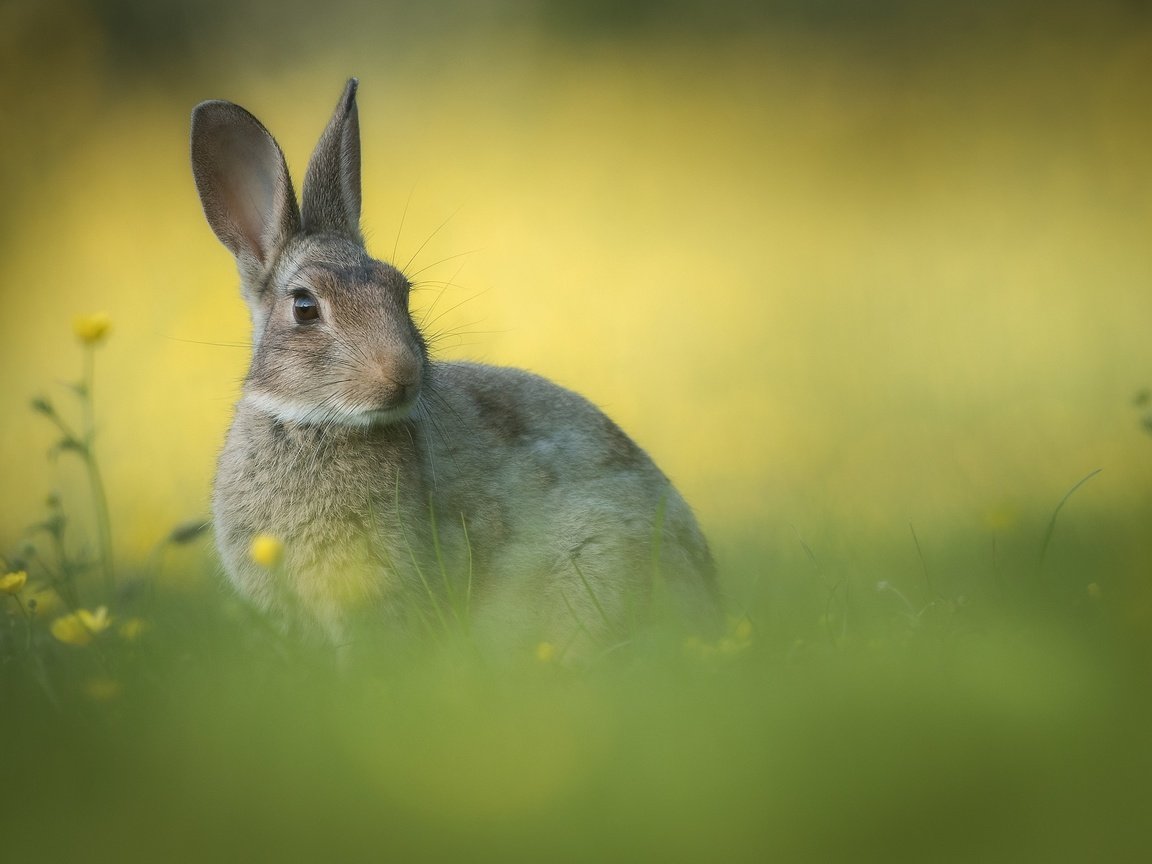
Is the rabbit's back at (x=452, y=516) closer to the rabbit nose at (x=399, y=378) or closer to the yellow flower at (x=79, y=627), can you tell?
the rabbit nose at (x=399, y=378)

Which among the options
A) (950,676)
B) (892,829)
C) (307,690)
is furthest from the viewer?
(307,690)

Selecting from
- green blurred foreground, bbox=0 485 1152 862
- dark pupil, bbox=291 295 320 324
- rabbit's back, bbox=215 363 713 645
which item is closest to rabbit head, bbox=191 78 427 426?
dark pupil, bbox=291 295 320 324

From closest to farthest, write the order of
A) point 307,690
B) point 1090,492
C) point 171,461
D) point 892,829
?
point 892,829
point 307,690
point 1090,492
point 171,461

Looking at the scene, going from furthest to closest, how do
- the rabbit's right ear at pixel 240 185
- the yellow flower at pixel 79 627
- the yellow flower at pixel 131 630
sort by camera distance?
the rabbit's right ear at pixel 240 185, the yellow flower at pixel 131 630, the yellow flower at pixel 79 627

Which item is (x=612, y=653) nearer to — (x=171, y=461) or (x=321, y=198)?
(x=321, y=198)

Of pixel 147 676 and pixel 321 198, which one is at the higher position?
pixel 321 198

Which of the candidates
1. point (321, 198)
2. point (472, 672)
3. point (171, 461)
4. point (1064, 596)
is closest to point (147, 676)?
point (472, 672)

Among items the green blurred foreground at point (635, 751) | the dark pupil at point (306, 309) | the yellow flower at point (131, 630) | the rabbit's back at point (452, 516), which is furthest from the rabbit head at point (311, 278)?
the green blurred foreground at point (635, 751)

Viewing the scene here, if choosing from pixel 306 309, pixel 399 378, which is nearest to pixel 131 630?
pixel 399 378

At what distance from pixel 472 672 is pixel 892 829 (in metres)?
1.28

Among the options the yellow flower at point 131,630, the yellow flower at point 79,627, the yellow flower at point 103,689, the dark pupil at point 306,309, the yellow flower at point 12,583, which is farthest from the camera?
the dark pupil at point 306,309

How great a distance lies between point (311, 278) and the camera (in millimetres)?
4125

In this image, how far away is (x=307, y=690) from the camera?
2.98 meters

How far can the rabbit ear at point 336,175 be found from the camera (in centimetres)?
450
